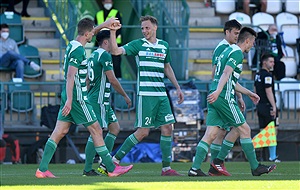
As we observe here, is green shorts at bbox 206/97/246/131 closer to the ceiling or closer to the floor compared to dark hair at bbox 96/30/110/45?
closer to the floor

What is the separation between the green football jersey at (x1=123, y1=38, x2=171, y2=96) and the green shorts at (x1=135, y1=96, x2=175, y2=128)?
81mm

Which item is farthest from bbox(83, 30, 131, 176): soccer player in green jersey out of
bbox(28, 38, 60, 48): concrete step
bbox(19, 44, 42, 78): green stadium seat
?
bbox(28, 38, 60, 48): concrete step

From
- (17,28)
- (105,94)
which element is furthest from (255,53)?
(105,94)

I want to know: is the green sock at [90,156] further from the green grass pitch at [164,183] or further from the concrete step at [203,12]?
the concrete step at [203,12]

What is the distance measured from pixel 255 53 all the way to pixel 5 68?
5.62m

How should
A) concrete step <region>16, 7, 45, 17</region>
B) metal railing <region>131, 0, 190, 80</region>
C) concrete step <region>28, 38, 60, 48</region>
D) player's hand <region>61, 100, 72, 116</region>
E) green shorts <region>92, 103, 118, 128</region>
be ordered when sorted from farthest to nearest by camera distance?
concrete step <region>16, 7, 45, 17</region> → concrete step <region>28, 38, 60, 48</region> → metal railing <region>131, 0, 190, 80</region> → green shorts <region>92, 103, 118, 128</region> → player's hand <region>61, 100, 72, 116</region>

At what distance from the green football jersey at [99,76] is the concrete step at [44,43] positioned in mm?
10091

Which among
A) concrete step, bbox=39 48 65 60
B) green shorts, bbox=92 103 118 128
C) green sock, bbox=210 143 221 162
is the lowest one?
concrete step, bbox=39 48 65 60

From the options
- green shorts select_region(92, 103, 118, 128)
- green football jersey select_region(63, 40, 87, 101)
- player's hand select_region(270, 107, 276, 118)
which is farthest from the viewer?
player's hand select_region(270, 107, 276, 118)

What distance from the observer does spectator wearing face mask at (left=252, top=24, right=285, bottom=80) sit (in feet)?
76.8

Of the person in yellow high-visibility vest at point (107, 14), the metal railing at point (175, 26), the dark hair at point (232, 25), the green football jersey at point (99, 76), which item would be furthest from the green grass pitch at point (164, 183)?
the person in yellow high-visibility vest at point (107, 14)

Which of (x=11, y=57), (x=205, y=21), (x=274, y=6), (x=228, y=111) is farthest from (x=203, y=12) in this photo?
(x=228, y=111)

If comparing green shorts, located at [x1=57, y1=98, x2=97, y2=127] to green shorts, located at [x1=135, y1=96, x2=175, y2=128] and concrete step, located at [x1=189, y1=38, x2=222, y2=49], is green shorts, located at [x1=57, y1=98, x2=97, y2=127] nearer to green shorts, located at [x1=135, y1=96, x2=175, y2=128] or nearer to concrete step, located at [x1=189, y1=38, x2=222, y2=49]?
green shorts, located at [x1=135, y1=96, x2=175, y2=128]

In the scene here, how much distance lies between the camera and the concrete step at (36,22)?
25703mm
